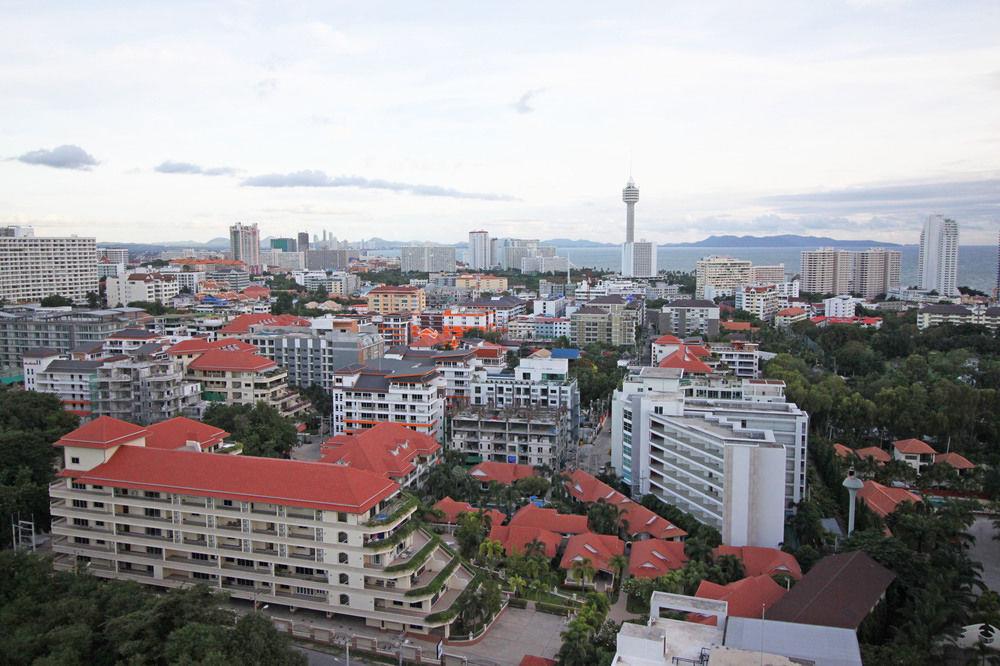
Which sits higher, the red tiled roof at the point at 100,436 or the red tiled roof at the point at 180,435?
the red tiled roof at the point at 100,436

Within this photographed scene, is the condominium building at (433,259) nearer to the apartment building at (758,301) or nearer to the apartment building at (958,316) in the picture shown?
the apartment building at (758,301)

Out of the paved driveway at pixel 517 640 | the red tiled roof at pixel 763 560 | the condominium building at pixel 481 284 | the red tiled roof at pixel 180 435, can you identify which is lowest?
the paved driveway at pixel 517 640

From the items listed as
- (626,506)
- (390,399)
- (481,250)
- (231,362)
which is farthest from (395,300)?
(481,250)

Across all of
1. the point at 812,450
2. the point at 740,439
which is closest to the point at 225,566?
the point at 740,439

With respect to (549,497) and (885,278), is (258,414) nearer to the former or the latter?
(549,497)

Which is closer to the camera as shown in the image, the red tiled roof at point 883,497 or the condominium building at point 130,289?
the red tiled roof at point 883,497

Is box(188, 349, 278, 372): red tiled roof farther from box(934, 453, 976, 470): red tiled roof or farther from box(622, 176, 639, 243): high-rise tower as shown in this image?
box(622, 176, 639, 243): high-rise tower

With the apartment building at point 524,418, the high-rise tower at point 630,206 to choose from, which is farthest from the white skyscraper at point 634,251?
the apartment building at point 524,418
